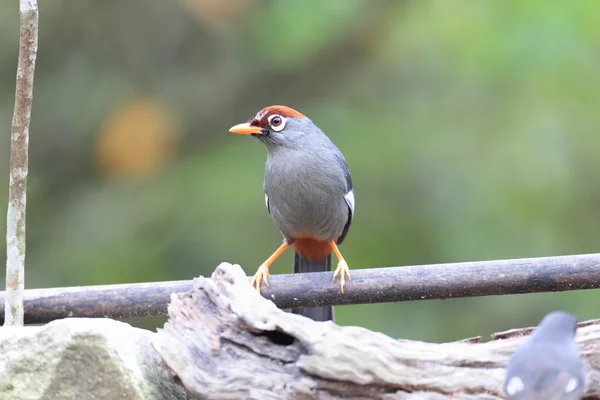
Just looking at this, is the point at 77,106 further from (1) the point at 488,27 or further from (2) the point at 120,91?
(1) the point at 488,27

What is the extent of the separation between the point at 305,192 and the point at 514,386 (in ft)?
8.27

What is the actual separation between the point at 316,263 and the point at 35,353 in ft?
8.28

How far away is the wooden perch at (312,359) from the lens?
315 cm

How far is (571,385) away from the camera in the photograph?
2.77 metres

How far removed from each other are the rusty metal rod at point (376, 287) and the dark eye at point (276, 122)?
1306 millimetres

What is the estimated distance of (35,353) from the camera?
329cm

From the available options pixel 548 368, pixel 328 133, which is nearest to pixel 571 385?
pixel 548 368

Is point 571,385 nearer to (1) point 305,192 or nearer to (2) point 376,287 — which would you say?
(2) point 376,287

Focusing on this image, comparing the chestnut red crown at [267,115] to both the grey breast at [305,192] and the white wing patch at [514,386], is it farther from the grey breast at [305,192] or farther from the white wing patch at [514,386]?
the white wing patch at [514,386]

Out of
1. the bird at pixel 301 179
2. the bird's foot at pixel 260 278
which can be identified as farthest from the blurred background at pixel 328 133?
the bird's foot at pixel 260 278

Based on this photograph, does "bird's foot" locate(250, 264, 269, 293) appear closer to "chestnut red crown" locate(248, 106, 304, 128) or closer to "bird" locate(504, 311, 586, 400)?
"chestnut red crown" locate(248, 106, 304, 128)

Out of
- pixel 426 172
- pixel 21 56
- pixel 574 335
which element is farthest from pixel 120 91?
pixel 574 335

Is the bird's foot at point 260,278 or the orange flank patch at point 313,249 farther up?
the orange flank patch at point 313,249

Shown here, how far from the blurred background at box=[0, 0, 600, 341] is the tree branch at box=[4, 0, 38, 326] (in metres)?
4.26
